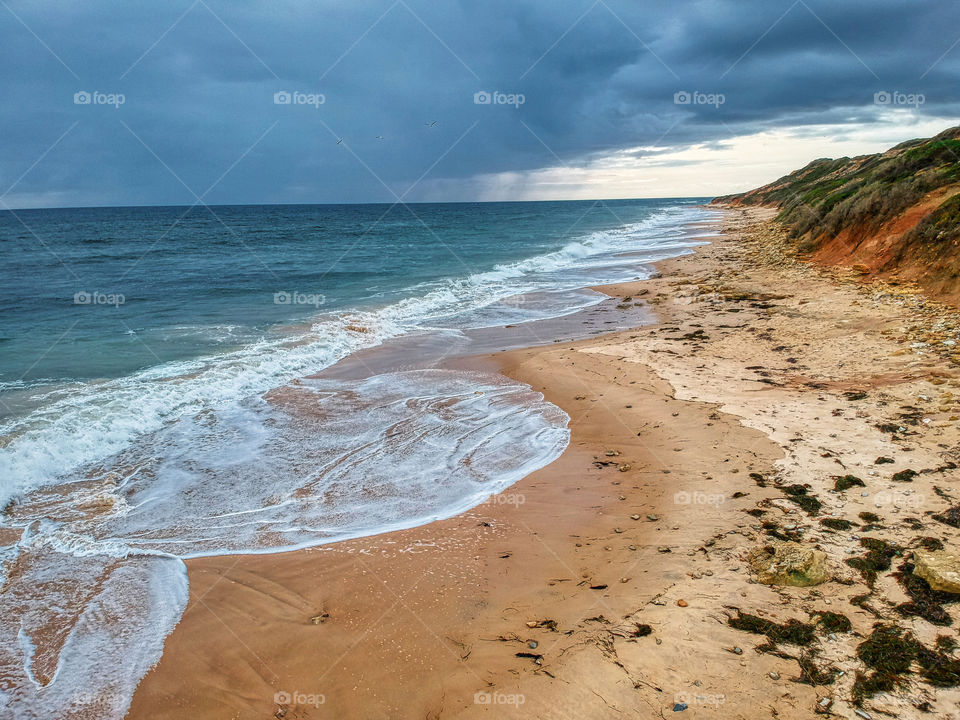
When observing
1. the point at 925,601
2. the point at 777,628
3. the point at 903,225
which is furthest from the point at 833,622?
the point at 903,225

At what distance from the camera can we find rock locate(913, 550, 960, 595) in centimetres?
403

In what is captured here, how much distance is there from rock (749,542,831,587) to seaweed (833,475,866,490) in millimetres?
1366

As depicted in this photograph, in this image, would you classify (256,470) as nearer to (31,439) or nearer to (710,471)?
(31,439)

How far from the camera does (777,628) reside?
13.2 ft

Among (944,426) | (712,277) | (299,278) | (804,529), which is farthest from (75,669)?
(299,278)

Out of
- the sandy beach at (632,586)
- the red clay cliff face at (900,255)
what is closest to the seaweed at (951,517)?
the sandy beach at (632,586)

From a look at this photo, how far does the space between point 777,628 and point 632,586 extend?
45.8 inches

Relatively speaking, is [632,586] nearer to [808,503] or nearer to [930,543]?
[808,503]

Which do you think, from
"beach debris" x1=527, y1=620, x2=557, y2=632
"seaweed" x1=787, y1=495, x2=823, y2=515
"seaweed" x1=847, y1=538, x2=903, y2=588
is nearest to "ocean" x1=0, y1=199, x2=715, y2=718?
"beach debris" x1=527, y1=620, x2=557, y2=632

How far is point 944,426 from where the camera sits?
6555mm

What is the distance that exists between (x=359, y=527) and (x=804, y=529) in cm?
472

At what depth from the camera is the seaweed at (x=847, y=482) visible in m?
5.73

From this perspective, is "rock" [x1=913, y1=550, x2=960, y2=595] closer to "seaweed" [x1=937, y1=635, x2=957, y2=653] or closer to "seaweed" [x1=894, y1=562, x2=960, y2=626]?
"seaweed" [x1=894, y1=562, x2=960, y2=626]

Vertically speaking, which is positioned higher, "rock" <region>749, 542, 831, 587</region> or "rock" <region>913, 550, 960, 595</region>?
"rock" <region>913, 550, 960, 595</region>
